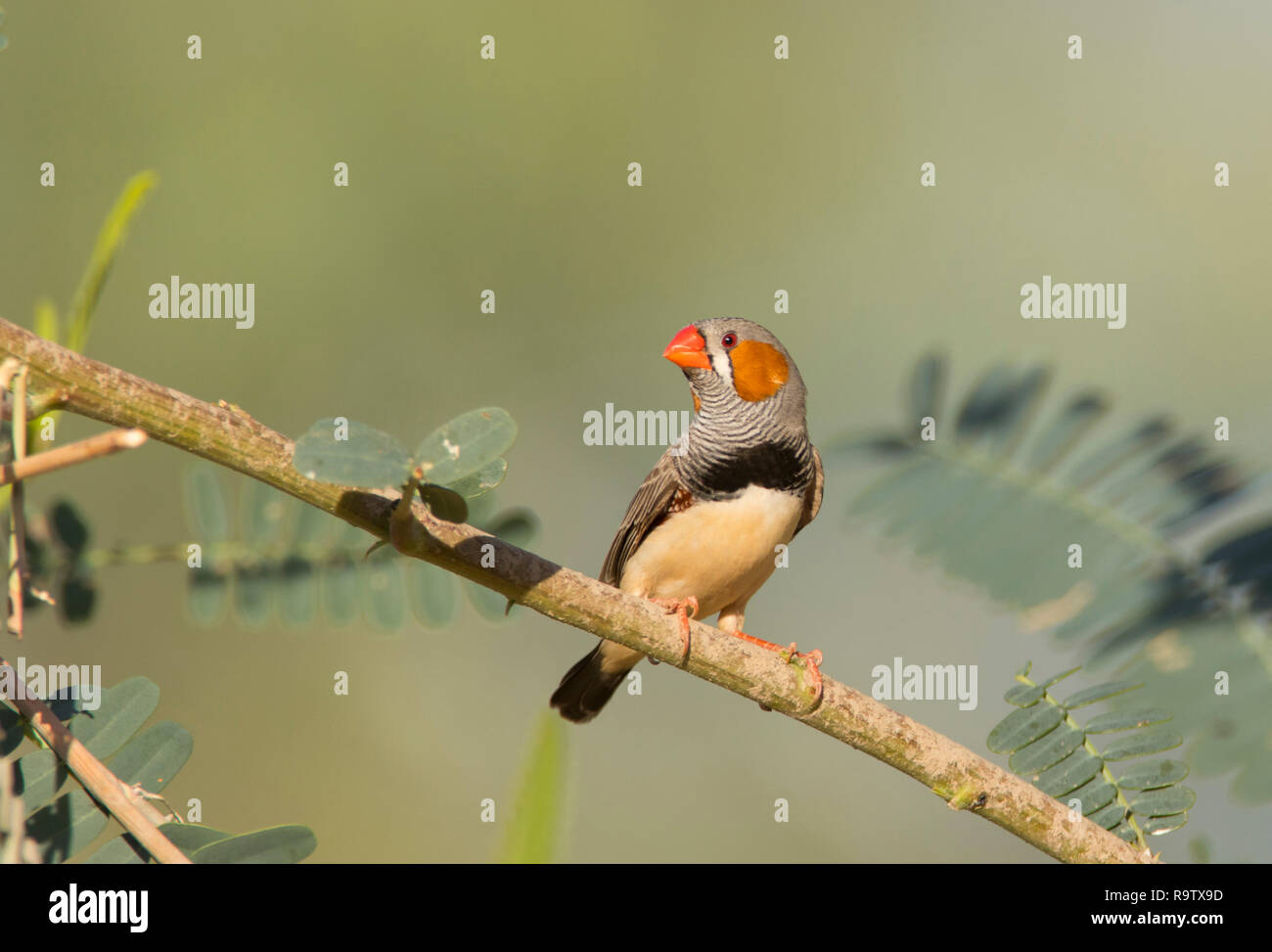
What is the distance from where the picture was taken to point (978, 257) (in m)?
6.79

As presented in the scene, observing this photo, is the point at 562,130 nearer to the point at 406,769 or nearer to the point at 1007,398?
the point at 406,769

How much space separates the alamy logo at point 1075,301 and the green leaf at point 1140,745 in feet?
9.23

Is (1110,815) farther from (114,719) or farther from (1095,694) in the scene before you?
(114,719)

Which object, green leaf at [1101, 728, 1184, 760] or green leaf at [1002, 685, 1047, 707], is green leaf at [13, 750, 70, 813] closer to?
green leaf at [1002, 685, 1047, 707]

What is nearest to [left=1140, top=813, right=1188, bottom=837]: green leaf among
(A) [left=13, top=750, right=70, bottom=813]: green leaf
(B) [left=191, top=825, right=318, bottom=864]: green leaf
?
(B) [left=191, top=825, right=318, bottom=864]: green leaf

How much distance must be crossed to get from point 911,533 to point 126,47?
6582 mm

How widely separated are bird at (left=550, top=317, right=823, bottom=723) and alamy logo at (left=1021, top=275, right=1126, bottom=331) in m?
1.40

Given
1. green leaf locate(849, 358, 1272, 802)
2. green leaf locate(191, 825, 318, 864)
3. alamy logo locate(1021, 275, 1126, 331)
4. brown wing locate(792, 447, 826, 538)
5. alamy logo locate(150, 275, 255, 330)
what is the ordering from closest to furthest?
1. green leaf locate(191, 825, 318, 864)
2. green leaf locate(849, 358, 1272, 802)
3. brown wing locate(792, 447, 826, 538)
4. alamy logo locate(1021, 275, 1126, 331)
5. alamy logo locate(150, 275, 255, 330)

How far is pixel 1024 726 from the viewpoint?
1881 millimetres

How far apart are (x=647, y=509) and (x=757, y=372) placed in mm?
572

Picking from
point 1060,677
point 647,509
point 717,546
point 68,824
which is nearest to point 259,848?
A: point 68,824

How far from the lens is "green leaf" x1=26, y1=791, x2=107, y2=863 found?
130 cm

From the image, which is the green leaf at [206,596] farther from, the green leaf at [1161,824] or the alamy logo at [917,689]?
A: the green leaf at [1161,824]

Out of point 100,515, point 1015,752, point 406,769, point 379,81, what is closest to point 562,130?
point 379,81
